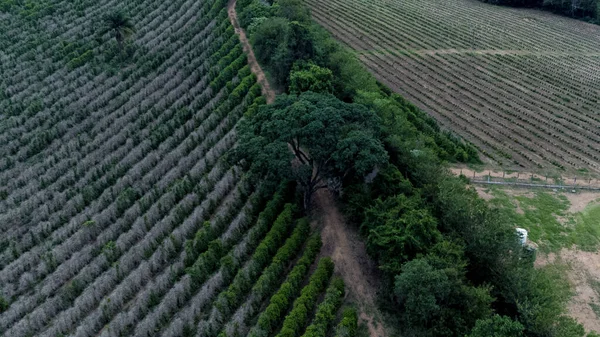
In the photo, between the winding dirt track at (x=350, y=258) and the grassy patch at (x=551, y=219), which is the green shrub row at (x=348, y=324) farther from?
the grassy patch at (x=551, y=219)

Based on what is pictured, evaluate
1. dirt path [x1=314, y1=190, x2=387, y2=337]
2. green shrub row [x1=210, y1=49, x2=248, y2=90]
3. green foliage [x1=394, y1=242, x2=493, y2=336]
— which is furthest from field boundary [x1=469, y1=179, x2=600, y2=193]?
green shrub row [x1=210, y1=49, x2=248, y2=90]

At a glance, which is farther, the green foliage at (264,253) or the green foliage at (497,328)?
the green foliage at (264,253)

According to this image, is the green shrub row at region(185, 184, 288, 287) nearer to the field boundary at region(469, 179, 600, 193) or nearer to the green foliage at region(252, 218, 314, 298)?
the green foliage at region(252, 218, 314, 298)

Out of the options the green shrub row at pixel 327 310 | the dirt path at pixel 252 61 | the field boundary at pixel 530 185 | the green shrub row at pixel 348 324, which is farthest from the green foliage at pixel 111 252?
the field boundary at pixel 530 185

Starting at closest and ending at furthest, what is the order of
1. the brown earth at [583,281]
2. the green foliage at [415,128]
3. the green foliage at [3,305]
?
the green foliage at [3,305]
the brown earth at [583,281]
the green foliage at [415,128]

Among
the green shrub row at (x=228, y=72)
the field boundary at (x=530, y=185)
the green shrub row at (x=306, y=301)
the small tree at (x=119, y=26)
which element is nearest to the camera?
the green shrub row at (x=306, y=301)

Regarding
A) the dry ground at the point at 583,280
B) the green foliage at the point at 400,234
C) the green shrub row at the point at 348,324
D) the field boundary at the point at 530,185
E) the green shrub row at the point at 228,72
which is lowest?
the dry ground at the point at 583,280

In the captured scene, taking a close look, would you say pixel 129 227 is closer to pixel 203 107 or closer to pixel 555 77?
pixel 203 107
